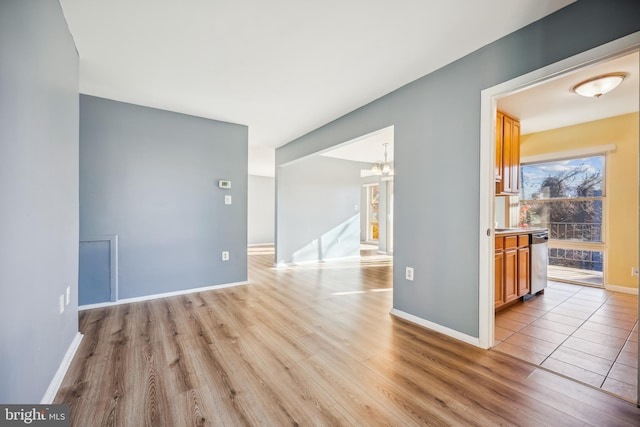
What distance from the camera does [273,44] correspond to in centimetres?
217

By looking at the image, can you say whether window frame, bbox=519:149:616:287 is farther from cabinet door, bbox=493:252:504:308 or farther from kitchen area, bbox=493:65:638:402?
cabinet door, bbox=493:252:504:308

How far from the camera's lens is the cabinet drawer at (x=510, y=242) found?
2938 millimetres

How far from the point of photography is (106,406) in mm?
1501

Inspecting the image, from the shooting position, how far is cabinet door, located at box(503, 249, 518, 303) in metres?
2.94

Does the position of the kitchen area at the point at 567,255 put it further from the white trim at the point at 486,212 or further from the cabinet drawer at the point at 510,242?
the white trim at the point at 486,212

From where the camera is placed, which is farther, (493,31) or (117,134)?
(117,134)

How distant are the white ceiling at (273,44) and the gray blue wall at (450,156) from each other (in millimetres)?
130

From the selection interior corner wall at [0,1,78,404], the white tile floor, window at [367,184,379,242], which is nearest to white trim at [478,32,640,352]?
the white tile floor

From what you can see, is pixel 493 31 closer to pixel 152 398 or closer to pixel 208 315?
pixel 152 398

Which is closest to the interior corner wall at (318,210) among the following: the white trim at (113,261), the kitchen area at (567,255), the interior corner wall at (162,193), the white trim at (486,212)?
the interior corner wall at (162,193)

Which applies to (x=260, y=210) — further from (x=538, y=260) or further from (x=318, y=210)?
(x=538, y=260)

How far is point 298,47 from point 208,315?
9.28 ft

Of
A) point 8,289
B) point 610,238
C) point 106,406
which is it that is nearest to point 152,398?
point 106,406

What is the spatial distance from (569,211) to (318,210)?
465 cm
